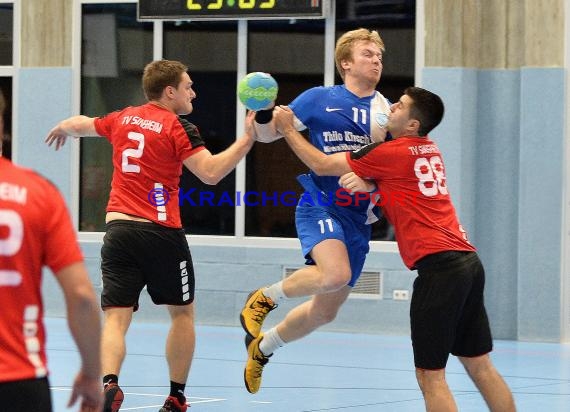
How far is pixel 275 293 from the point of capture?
7617 mm

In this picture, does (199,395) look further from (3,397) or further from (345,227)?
(3,397)

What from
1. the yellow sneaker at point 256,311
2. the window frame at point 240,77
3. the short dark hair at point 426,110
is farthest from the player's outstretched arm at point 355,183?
the window frame at point 240,77

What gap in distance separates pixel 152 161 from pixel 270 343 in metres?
1.46

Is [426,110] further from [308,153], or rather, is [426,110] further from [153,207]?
[153,207]

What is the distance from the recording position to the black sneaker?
6586 mm

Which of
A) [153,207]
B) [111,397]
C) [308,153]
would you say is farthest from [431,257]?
[111,397]

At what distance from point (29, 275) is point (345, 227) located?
4.12 metres

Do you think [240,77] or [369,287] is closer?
[369,287]

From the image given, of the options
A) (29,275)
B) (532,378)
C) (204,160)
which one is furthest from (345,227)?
(29,275)

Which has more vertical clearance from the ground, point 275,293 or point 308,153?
point 308,153

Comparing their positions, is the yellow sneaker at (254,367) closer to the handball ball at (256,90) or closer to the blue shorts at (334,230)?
the blue shorts at (334,230)

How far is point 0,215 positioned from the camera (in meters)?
3.40

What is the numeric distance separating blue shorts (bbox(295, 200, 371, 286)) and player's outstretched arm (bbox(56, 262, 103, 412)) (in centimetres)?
390

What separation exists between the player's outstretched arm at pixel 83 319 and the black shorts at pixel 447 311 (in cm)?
259
